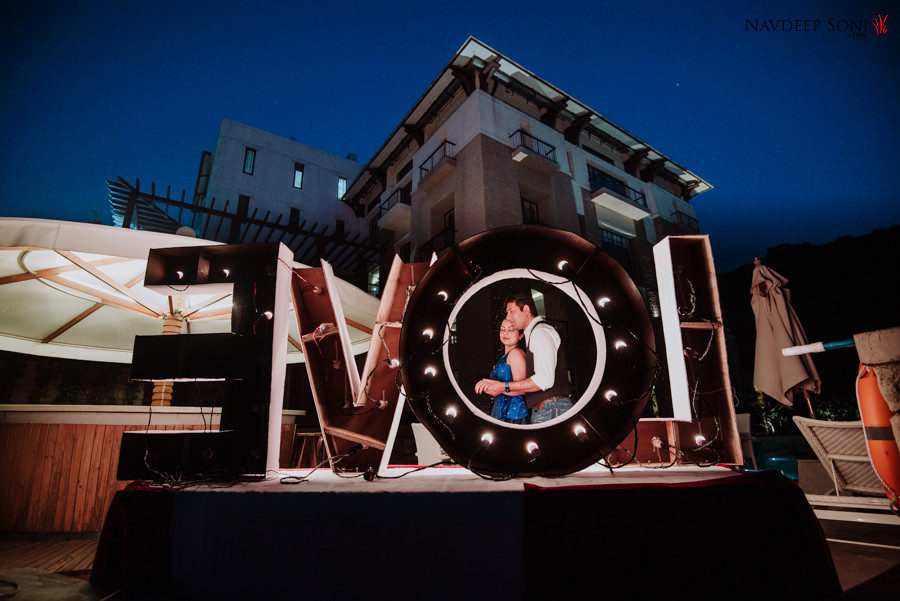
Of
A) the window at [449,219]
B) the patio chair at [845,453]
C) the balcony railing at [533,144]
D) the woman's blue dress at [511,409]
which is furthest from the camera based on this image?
the window at [449,219]

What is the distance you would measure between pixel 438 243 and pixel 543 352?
11.2 m

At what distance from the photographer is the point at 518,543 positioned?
1.63 meters

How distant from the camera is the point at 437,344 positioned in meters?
2.27

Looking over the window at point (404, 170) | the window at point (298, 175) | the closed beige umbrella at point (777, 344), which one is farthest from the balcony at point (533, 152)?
the window at point (298, 175)

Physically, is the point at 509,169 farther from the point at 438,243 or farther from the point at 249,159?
the point at 249,159

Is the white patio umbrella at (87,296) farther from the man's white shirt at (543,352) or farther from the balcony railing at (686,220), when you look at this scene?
the balcony railing at (686,220)

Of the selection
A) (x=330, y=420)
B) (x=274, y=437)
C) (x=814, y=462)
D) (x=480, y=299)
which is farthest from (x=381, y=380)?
(x=480, y=299)

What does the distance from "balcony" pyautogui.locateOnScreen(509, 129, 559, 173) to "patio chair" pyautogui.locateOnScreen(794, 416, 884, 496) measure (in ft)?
36.6

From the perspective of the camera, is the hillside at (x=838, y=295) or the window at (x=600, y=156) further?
the hillside at (x=838, y=295)

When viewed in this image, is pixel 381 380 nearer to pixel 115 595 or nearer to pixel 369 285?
pixel 115 595

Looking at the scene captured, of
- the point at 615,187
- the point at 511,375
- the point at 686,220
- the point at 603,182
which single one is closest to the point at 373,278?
the point at 603,182

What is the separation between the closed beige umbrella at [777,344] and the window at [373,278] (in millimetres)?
14318

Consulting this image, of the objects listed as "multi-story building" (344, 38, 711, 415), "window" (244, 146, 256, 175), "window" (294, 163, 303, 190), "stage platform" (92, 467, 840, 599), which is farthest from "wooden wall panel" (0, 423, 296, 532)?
"window" (294, 163, 303, 190)

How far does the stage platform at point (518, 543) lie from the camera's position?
5.06 feet
